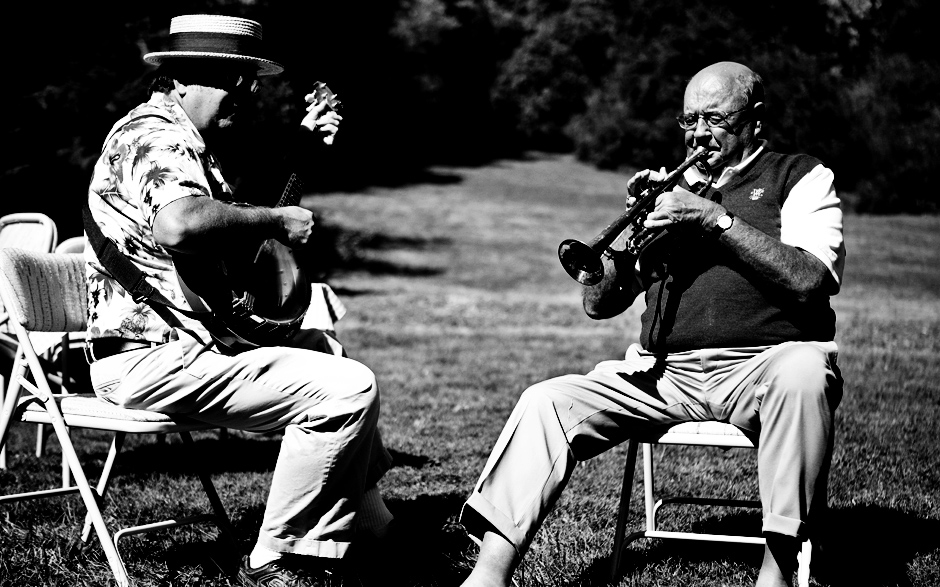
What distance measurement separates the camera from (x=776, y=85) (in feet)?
83.8

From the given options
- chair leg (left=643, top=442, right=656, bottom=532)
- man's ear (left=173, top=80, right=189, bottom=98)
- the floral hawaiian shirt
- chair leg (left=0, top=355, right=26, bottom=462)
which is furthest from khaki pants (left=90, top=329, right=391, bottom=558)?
chair leg (left=643, top=442, right=656, bottom=532)

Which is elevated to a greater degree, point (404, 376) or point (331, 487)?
point (331, 487)

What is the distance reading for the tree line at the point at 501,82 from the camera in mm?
9469

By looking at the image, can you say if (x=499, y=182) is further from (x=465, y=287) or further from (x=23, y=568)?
(x=23, y=568)

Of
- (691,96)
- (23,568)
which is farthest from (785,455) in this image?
(23,568)

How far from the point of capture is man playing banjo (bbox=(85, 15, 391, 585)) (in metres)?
3.14

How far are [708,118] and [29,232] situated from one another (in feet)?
11.3

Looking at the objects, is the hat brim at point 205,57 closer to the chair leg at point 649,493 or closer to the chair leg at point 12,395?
the chair leg at point 12,395

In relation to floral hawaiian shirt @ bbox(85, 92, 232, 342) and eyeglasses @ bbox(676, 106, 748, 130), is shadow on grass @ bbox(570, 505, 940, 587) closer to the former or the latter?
eyeglasses @ bbox(676, 106, 748, 130)

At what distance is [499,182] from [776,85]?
9.07m

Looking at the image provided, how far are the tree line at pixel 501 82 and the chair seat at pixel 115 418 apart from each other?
3.61 feet

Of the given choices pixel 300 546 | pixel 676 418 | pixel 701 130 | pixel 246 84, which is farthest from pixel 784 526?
pixel 246 84

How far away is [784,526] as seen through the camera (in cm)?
291

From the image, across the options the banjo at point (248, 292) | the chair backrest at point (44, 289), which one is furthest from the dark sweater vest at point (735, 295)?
the chair backrest at point (44, 289)
